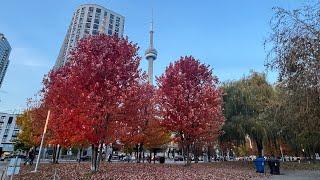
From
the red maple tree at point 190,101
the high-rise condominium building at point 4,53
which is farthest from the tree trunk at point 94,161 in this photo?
the high-rise condominium building at point 4,53

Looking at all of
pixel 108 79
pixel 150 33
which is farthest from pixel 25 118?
pixel 150 33

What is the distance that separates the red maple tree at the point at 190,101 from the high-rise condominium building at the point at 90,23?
9951 cm

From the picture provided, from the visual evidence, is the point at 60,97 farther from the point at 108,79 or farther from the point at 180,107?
the point at 180,107

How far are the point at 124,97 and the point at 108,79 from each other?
5.59 feet

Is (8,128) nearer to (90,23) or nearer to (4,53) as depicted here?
(4,53)

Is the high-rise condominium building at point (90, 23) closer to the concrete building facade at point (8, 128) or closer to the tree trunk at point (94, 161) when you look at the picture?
the concrete building facade at point (8, 128)

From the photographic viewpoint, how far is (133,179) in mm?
16609

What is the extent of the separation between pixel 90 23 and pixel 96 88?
116 meters

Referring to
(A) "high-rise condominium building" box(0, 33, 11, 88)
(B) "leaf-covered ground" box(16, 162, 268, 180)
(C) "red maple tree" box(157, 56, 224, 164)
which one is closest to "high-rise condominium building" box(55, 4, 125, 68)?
(A) "high-rise condominium building" box(0, 33, 11, 88)

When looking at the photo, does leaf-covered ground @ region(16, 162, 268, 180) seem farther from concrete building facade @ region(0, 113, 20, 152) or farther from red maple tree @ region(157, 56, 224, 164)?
concrete building facade @ region(0, 113, 20, 152)

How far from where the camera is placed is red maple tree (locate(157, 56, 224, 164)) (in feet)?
97.9

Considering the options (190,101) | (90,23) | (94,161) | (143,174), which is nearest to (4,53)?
(90,23)

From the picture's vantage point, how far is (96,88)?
20.0m

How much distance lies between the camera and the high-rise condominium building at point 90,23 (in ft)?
420
